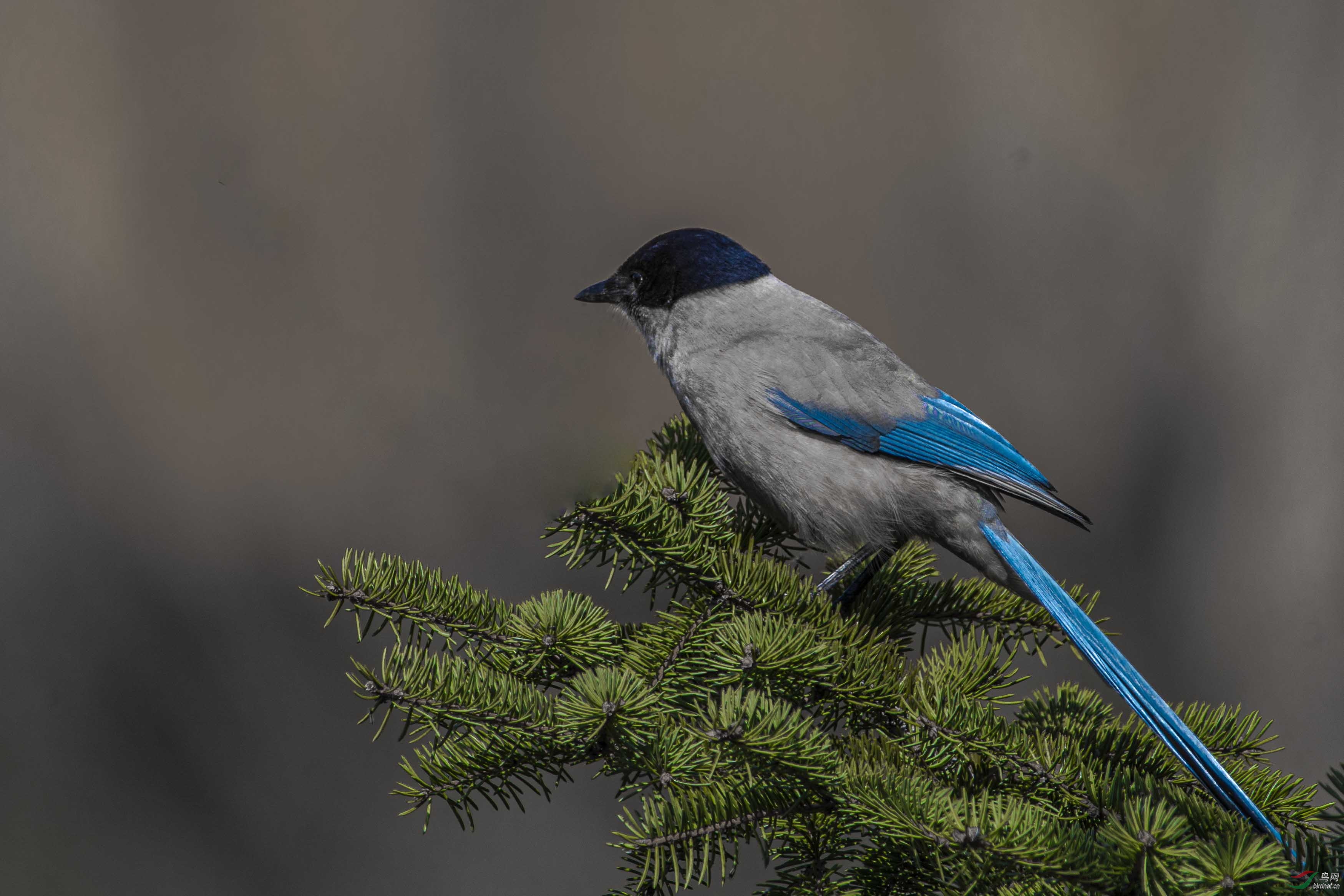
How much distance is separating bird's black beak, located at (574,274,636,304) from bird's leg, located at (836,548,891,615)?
31.5 inches

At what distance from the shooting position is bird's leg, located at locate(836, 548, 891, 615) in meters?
1.73

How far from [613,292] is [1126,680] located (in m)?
1.30

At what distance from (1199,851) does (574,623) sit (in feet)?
2.56

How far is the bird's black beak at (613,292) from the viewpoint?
6.97 ft

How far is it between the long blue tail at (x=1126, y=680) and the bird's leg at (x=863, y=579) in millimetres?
197

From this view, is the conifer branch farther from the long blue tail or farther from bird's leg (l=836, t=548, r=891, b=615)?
bird's leg (l=836, t=548, r=891, b=615)

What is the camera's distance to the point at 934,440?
6.02ft

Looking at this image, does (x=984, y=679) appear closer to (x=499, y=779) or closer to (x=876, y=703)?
(x=876, y=703)

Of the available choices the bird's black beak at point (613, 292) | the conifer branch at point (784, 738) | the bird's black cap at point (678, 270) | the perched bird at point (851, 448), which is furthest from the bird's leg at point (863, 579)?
the bird's black beak at point (613, 292)

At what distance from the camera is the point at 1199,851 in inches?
34.8

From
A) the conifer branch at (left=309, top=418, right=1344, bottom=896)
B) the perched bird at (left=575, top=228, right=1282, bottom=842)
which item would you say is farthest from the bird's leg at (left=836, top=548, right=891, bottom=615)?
the conifer branch at (left=309, top=418, right=1344, bottom=896)
